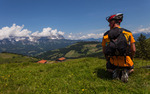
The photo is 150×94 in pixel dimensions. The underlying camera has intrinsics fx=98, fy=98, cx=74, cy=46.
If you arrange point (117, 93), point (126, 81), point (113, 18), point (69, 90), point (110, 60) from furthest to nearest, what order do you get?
1. point (110, 60)
2. point (113, 18)
3. point (126, 81)
4. point (69, 90)
5. point (117, 93)

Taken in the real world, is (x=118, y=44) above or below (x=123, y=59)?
above

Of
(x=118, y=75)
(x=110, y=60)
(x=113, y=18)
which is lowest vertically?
(x=118, y=75)

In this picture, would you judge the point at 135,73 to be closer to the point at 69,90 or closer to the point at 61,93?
the point at 69,90

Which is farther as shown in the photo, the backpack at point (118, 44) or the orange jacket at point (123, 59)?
the orange jacket at point (123, 59)

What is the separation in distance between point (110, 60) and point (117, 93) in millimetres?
2055

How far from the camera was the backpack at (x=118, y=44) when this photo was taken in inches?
182

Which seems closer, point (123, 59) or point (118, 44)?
point (118, 44)

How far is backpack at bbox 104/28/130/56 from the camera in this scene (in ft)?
15.2

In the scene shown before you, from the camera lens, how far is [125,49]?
4648mm

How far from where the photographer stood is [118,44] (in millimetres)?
4625

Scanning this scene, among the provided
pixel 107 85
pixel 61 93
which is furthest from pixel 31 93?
pixel 107 85

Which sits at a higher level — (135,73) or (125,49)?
(125,49)

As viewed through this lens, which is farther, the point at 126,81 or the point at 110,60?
the point at 110,60

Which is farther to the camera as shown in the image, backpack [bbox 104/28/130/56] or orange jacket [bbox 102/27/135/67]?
orange jacket [bbox 102/27/135/67]
